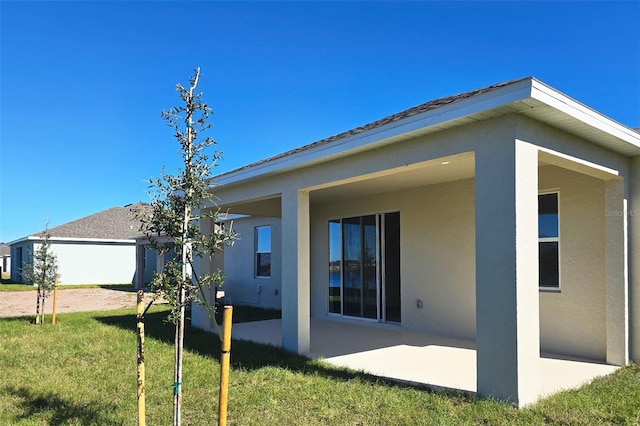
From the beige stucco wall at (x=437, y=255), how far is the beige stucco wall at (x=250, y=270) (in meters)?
5.14

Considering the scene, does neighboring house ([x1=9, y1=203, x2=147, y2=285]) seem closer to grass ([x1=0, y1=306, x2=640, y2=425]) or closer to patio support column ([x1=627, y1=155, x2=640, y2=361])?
grass ([x1=0, y1=306, x2=640, y2=425])

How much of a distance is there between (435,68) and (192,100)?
9368 mm

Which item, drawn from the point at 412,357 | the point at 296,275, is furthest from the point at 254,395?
the point at 412,357

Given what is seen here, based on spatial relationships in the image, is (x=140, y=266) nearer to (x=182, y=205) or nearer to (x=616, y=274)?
(x=182, y=205)

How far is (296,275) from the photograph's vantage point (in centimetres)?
736

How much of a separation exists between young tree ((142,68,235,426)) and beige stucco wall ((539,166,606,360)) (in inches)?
231

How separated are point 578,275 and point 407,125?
3.99 m

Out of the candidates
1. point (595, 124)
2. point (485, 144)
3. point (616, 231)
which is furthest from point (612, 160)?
point (485, 144)

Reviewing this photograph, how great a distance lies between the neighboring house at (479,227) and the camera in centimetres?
445

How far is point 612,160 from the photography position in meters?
6.12

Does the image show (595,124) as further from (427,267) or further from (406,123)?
(427,267)

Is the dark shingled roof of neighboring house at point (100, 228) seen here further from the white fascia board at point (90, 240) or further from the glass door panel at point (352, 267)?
the glass door panel at point (352, 267)

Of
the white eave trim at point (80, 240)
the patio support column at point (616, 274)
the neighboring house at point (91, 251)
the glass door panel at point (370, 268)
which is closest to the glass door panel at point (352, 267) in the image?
the glass door panel at point (370, 268)

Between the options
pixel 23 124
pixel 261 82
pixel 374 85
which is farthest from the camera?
pixel 23 124
